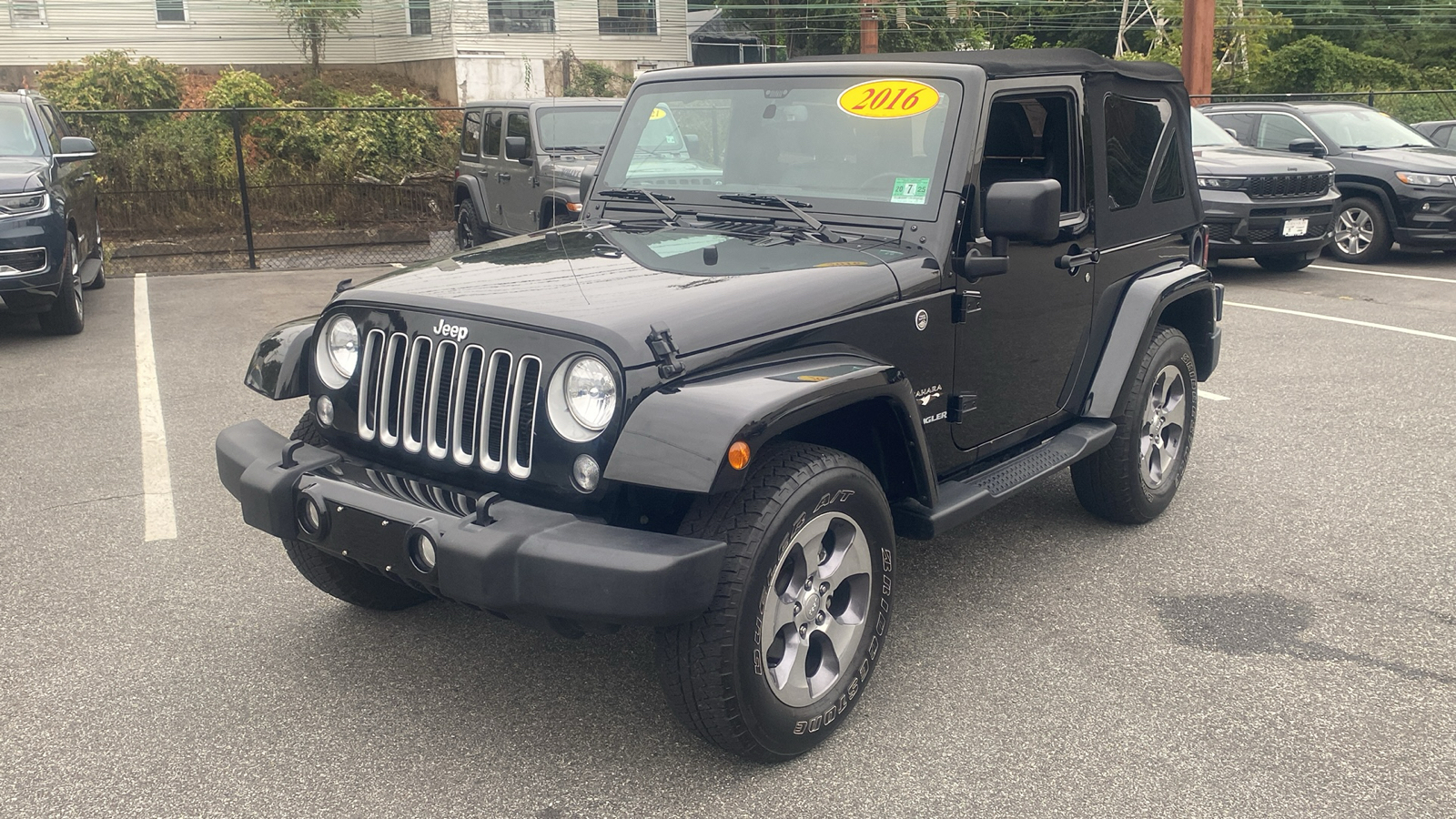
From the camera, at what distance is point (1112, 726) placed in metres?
3.37

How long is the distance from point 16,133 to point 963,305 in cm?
833

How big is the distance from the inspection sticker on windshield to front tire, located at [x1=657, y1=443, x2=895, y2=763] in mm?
1034

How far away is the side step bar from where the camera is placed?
11.9 feet

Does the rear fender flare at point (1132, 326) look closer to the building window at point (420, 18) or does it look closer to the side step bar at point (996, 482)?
the side step bar at point (996, 482)

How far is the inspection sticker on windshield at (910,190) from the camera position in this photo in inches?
151

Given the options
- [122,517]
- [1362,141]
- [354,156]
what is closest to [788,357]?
[122,517]

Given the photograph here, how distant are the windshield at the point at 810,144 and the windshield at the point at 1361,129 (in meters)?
11.2

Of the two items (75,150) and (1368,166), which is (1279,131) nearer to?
(1368,166)

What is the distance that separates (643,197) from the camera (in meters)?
4.34

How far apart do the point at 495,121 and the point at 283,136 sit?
6644 millimetres

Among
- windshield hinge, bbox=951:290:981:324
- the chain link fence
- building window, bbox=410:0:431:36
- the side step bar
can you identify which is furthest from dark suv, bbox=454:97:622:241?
building window, bbox=410:0:431:36

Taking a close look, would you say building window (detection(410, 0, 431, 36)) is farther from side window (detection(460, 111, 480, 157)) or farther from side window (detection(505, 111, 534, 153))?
side window (detection(505, 111, 534, 153))

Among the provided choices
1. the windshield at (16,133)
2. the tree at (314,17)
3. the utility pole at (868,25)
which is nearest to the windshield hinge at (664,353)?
the windshield at (16,133)

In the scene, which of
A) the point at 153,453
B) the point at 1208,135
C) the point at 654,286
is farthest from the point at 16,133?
the point at 1208,135
